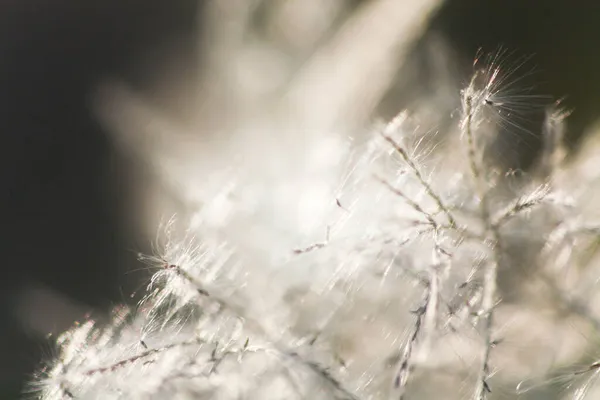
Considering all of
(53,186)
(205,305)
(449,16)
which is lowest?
(53,186)

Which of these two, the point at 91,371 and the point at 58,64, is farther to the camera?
the point at 58,64

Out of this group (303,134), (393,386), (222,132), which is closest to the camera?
(393,386)

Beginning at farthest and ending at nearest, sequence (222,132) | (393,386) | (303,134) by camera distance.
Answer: (222,132)
(303,134)
(393,386)

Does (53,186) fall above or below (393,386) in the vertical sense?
below

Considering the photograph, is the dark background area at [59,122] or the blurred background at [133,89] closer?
the blurred background at [133,89]

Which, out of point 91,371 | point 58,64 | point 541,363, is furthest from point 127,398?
point 58,64

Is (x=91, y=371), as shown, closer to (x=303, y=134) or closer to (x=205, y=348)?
(x=205, y=348)

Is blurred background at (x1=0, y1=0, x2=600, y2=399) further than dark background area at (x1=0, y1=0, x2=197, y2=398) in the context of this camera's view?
No
